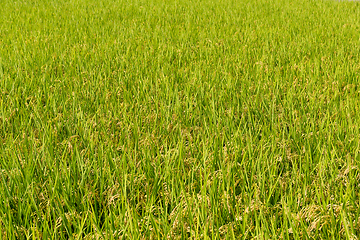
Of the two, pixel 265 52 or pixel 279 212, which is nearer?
pixel 279 212

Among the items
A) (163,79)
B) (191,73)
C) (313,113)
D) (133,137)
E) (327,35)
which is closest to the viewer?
(133,137)

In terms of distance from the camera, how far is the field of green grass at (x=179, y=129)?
1206 millimetres

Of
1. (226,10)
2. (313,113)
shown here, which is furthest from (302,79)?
(226,10)

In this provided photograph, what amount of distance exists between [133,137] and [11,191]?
0.64m

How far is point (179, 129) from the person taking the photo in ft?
5.74

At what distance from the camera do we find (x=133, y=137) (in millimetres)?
1848

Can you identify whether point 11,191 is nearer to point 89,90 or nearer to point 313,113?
point 89,90

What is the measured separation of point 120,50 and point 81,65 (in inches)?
27.1

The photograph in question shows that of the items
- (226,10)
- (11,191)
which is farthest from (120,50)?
(226,10)

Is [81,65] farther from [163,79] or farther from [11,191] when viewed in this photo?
[11,191]

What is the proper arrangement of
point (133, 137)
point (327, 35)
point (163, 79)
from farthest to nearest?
point (327, 35) → point (163, 79) → point (133, 137)

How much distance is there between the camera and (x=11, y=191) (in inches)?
53.2

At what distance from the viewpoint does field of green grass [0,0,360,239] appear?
1.21m

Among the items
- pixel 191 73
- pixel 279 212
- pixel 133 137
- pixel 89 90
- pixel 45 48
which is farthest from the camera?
pixel 45 48
